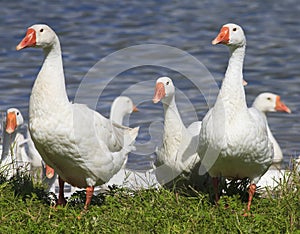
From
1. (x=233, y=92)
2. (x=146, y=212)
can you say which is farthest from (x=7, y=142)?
(x=233, y=92)

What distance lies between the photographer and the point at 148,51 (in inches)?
682

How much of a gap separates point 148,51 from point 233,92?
1014 cm

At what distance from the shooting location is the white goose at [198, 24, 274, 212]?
7.03m

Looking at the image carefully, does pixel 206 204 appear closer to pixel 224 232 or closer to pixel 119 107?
pixel 224 232

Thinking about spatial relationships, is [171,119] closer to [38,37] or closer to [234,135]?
[234,135]

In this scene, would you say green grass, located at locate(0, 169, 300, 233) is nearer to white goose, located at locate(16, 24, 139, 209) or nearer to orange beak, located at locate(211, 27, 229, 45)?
white goose, located at locate(16, 24, 139, 209)

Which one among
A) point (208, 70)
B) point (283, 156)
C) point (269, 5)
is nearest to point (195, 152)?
point (283, 156)

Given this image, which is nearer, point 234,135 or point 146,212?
point 146,212

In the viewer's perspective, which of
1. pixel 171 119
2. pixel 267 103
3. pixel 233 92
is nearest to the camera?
pixel 233 92

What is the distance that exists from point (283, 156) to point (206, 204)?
5009 millimetres

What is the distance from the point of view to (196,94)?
14672 mm

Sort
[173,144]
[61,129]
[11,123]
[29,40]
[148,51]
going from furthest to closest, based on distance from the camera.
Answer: [148,51]
[11,123]
[173,144]
[29,40]
[61,129]

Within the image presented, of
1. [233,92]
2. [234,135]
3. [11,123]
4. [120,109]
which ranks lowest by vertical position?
[120,109]

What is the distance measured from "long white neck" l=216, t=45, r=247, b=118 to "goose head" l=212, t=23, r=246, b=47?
0.48ft
